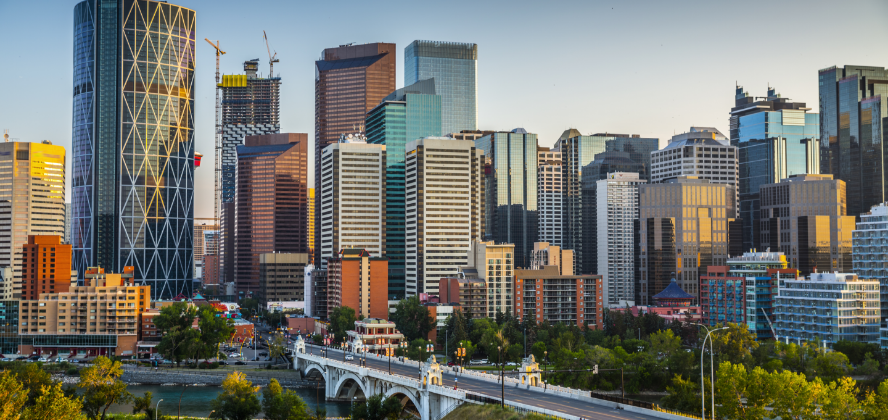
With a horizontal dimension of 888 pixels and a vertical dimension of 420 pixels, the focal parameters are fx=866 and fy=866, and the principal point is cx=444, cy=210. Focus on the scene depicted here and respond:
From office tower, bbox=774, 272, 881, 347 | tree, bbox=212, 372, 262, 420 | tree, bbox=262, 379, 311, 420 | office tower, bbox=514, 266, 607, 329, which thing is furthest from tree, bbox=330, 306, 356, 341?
office tower, bbox=774, 272, 881, 347

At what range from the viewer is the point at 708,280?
190875 millimetres

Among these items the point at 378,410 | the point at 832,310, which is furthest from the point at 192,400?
the point at 832,310

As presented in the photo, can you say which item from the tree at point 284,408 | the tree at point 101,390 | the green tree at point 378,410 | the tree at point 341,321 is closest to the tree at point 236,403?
the tree at point 284,408

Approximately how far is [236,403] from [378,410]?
18.8 metres

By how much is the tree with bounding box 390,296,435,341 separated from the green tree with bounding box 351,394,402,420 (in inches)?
2909

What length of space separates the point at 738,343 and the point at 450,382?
48.2m

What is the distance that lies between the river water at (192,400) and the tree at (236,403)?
43.4 ft

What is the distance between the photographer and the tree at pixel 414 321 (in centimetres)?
18750

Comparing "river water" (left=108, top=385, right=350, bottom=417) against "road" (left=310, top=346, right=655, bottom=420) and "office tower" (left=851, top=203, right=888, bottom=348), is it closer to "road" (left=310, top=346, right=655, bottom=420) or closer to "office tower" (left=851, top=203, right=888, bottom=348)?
"road" (left=310, top=346, right=655, bottom=420)

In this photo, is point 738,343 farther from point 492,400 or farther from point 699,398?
point 492,400

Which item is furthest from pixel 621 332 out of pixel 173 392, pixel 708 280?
pixel 173 392

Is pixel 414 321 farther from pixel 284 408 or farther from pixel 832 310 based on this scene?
pixel 832 310

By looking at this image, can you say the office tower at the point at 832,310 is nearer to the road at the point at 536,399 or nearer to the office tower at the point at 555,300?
the office tower at the point at 555,300

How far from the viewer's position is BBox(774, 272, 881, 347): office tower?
14962cm
